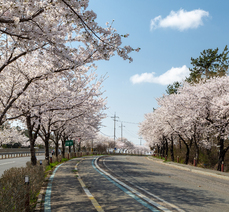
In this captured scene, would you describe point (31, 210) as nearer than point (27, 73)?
Yes

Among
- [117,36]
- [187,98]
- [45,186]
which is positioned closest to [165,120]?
[187,98]

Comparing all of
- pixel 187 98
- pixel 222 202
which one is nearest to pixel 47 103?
pixel 222 202

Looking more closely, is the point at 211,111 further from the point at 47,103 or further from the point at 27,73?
the point at 27,73

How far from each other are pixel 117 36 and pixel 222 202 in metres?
6.49

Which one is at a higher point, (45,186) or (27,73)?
(27,73)

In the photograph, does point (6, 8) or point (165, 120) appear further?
point (165, 120)

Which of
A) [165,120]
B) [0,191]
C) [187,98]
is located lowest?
[0,191]

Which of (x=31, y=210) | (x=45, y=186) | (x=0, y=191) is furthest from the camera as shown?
(x=45, y=186)

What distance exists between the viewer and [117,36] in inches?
286

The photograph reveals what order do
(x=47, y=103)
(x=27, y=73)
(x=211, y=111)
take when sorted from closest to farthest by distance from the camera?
(x=27, y=73)
(x=47, y=103)
(x=211, y=111)

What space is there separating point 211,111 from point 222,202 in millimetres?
15662

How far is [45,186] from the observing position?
10.3 meters

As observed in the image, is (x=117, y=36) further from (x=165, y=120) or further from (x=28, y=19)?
(x=165, y=120)

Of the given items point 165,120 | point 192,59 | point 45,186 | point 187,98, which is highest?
point 192,59
